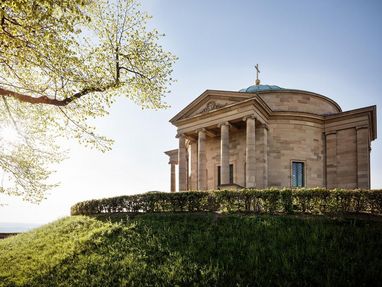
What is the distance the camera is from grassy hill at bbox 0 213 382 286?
8047mm

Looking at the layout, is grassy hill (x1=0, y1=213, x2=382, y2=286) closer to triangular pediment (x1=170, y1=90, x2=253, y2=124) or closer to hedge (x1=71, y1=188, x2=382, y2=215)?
hedge (x1=71, y1=188, x2=382, y2=215)

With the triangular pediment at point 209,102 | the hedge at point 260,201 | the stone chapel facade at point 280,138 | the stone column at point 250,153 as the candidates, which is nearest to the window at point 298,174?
the stone chapel facade at point 280,138

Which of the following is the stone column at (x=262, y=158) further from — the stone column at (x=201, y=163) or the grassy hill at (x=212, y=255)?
the grassy hill at (x=212, y=255)

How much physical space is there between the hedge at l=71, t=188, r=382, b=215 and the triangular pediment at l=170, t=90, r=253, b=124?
35.9 ft

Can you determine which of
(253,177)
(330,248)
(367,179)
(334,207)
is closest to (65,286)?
(330,248)

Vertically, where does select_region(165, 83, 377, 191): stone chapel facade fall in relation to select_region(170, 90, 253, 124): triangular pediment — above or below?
below

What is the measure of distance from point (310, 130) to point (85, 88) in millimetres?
20368

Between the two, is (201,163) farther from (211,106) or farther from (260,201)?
(260,201)

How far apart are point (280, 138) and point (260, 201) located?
1267 centimetres

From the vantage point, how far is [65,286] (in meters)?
9.55

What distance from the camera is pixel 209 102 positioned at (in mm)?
25422

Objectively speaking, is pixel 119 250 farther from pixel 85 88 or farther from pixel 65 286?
pixel 85 88

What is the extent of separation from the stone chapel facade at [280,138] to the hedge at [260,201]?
6765 millimetres

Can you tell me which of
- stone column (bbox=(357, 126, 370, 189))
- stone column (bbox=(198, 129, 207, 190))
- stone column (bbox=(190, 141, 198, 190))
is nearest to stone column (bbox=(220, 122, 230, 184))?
stone column (bbox=(198, 129, 207, 190))
